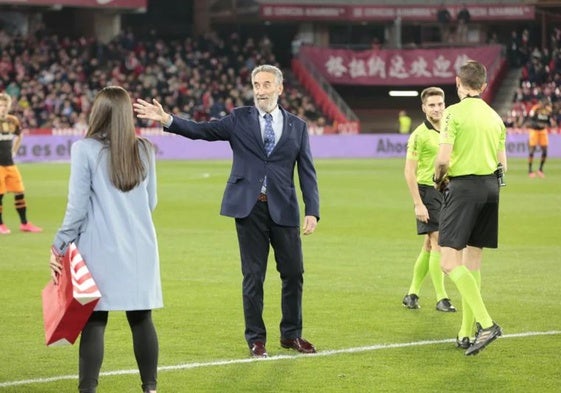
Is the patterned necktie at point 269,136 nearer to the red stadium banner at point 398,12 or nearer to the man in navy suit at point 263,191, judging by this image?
the man in navy suit at point 263,191

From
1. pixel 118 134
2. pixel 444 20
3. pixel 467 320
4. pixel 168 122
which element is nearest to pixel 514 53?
pixel 444 20

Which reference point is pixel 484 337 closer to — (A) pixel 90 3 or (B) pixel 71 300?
(B) pixel 71 300

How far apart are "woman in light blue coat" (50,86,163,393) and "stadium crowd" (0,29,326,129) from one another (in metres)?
39.1

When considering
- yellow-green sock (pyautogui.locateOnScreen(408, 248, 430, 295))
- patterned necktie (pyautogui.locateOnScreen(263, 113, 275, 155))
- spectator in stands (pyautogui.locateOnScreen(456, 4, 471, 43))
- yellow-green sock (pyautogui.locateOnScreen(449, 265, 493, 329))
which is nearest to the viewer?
yellow-green sock (pyautogui.locateOnScreen(449, 265, 493, 329))

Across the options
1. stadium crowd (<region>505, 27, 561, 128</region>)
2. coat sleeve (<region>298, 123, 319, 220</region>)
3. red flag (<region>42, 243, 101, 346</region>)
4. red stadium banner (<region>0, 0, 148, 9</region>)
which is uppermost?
red stadium banner (<region>0, 0, 148, 9</region>)

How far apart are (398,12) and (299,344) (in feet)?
176

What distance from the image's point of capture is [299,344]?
10.1 metres

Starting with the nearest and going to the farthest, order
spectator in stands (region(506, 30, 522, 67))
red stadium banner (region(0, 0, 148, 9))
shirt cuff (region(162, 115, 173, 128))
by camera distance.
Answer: shirt cuff (region(162, 115, 173, 128)), red stadium banner (region(0, 0, 148, 9)), spectator in stands (region(506, 30, 522, 67))

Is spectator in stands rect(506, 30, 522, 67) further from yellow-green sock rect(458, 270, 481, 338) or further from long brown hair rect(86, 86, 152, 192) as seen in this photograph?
long brown hair rect(86, 86, 152, 192)

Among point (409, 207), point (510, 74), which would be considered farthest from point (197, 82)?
point (409, 207)

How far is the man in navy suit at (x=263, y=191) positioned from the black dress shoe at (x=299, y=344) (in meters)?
0.03

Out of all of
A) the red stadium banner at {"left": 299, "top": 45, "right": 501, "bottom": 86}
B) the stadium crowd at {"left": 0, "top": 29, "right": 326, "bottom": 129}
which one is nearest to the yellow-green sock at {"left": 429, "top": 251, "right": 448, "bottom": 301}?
the stadium crowd at {"left": 0, "top": 29, "right": 326, "bottom": 129}

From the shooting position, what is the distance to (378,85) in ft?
211

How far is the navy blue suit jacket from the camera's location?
32.2 ft
